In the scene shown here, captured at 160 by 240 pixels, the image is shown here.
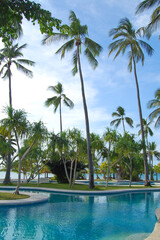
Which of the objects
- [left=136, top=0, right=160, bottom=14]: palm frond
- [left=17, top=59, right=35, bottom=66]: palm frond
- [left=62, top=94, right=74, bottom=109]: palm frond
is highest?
[left=136, top=0, right=160, bottom=14]: palm frond

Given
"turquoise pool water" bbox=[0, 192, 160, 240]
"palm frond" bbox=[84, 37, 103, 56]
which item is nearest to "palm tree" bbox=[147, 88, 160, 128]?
"palm frond" bbox=[84, 37, 103, 56]

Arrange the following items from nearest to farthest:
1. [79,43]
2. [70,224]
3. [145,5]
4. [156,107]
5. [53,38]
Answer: [70,224] → [145,5] → [53,38] → [79,43] → [156,107]

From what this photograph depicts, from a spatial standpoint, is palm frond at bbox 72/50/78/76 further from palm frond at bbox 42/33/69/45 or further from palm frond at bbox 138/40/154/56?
palm frond at bbox 138/40/154/56

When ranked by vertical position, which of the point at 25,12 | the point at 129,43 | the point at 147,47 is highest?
the point at 129,43

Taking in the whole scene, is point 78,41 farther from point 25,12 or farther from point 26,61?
point 25,12

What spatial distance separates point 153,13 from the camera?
47.5 feet

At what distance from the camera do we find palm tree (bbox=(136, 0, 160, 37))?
1445 cm

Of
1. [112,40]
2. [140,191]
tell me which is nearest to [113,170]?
[140,191]

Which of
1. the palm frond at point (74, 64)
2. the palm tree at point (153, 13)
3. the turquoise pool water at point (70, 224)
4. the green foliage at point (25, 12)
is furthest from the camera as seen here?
the palm frond at point (74, 64)

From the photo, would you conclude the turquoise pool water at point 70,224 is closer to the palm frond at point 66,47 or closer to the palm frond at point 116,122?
the palm frond at point 66,47

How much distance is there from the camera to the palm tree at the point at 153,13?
47.4 ft

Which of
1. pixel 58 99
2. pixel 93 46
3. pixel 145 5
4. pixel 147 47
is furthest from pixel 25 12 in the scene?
pixel 58 99

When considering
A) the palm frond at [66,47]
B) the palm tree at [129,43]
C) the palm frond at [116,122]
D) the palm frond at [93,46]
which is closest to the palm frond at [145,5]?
the palm frond at [93,46]

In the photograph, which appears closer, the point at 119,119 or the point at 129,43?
the point at 129,43
